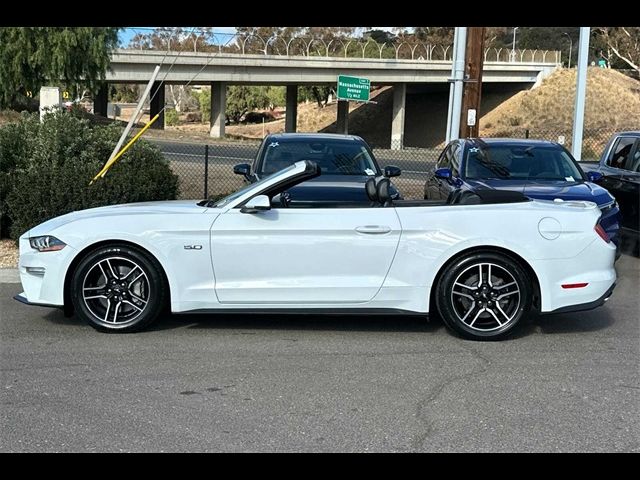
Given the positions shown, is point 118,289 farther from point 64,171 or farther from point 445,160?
point 445,160

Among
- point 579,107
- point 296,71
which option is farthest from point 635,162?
point 296,71

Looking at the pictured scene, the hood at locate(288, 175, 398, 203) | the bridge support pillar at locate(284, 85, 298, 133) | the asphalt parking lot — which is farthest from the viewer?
the bridge support pillar at locate(284, 85, 298, 133)

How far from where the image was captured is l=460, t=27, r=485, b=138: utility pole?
14.1 meters

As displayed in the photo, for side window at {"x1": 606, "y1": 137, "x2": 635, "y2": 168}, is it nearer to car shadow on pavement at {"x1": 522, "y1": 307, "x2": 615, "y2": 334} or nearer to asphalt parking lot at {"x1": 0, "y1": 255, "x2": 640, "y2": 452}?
car shadow on pavement at {"x1": 522, "y1": 307, "x2": 615, "y2": 334}

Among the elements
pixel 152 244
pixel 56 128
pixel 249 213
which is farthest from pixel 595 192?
pixel 56 128

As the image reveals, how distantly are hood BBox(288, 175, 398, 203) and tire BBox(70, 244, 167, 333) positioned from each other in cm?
187

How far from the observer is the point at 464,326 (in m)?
6.17

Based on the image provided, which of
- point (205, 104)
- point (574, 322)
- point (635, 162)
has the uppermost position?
point (205, 104)

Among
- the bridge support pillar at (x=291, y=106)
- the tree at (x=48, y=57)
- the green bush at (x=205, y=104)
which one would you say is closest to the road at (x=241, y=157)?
the tree at (x=48, y=57)

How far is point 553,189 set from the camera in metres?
9.00

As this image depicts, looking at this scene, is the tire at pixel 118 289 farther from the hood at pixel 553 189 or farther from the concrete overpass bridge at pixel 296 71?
the concrete overpass bridge at pixel 296 71

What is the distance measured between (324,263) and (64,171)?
16.2ft

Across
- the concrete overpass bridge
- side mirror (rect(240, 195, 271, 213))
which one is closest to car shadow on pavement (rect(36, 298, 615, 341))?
side mirror (rect(240, 195, 271, 213))

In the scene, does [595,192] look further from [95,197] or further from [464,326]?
[95,197]
